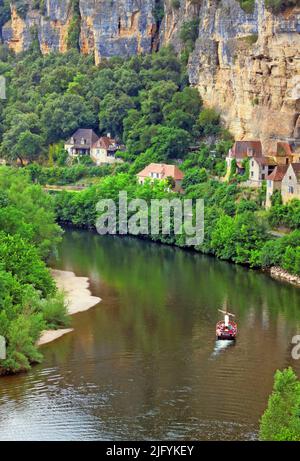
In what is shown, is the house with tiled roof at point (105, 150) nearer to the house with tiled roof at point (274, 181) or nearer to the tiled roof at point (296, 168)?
the house with tiled roof at point (274, 181)

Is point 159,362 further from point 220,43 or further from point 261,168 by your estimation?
point 220,43


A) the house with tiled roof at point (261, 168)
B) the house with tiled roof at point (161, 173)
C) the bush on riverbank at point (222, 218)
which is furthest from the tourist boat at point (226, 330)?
the house with tiled roof at point (161, 173)

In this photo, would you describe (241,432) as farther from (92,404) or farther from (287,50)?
(287,50)

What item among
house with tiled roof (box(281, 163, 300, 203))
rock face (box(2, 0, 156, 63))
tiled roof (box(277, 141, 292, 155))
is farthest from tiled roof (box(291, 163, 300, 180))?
rock face (box(2, 0, 156, 63))

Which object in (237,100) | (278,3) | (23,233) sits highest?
(278,3)

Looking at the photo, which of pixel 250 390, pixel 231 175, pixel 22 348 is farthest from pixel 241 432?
pixel 231 175

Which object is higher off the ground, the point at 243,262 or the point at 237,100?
the point at 237,100

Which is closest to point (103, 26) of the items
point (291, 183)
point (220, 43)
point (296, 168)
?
point (220, 43)
